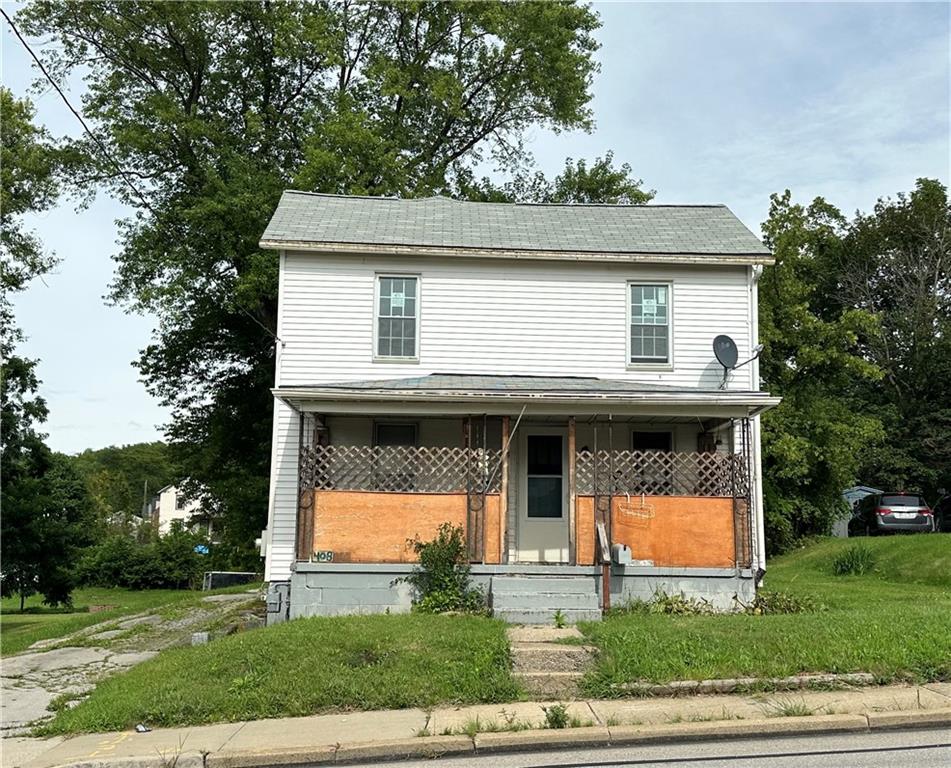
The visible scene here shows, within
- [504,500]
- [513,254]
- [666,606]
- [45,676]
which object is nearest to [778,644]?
[666,606]

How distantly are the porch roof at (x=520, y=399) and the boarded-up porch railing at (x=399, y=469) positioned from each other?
67 cm

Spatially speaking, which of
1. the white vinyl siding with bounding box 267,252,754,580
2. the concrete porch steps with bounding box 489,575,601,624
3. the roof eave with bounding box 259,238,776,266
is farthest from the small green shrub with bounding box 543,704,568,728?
the roof eave with bounding box 259,238,776,266

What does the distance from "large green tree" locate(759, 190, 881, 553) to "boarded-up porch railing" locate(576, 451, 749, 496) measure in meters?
12.4

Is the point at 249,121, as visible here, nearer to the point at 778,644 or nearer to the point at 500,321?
the point at 500,321

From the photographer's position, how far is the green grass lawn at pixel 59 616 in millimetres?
15860

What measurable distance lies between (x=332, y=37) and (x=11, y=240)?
1182 centimetres

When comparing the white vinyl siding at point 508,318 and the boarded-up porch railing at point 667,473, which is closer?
the boarded-up porch railing at point 667,473

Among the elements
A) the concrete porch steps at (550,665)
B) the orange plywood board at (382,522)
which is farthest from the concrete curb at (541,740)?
the orange plywood board at (382,522)

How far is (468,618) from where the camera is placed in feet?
36.9

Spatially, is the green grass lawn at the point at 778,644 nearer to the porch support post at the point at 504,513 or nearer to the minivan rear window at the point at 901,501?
the porch support post at the point at 504,513

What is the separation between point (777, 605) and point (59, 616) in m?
18.9

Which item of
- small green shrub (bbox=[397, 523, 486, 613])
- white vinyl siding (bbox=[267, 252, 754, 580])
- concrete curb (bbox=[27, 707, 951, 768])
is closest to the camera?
concrete curb (bbox=[27, 707, 951, 768])

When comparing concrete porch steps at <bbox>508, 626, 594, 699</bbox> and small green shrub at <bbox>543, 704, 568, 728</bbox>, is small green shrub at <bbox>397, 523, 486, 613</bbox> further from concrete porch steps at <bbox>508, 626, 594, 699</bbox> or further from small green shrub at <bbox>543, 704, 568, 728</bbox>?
small green shrub at <bbox>543, 704, 568, 728</bbox>

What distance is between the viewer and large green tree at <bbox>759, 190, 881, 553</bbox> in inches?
981
